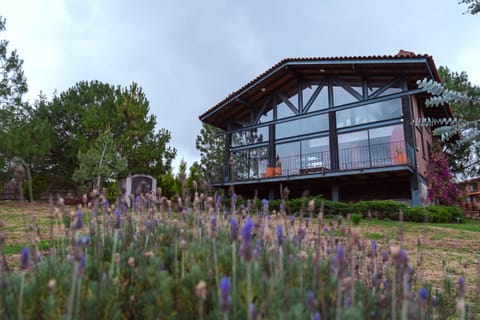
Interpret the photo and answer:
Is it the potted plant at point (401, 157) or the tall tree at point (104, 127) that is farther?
the tall tree at point (104, 127)

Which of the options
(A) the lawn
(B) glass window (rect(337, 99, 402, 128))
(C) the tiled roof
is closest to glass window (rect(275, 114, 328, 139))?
(B) glass window (rect(337, 99, 402, 128))

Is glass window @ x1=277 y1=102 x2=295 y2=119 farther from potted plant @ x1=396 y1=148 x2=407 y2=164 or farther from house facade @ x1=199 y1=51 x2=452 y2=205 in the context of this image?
potted plant @ x1=396 y1=148 x2=407 y2=164

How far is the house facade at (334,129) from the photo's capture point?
49.9ft

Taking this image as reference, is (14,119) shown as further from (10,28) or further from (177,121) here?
(177,121)

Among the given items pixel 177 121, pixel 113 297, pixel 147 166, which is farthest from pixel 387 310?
pixel 177 121

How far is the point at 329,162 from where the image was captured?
17062 millimetres

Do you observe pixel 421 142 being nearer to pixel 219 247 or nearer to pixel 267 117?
pixel 267 117

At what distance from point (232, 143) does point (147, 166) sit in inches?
240

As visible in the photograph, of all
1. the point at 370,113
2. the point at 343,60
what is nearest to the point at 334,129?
the point at 370,113

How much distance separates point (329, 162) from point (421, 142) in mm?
5757

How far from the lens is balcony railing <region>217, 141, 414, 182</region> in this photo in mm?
15059

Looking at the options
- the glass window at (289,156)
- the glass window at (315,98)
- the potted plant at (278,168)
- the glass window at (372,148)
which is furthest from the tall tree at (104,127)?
the glass window at (372,148)

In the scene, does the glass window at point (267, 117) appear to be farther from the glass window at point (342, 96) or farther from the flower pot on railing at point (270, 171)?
the glass window at point (342, 96)

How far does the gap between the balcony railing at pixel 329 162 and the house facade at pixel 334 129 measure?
5 cm
